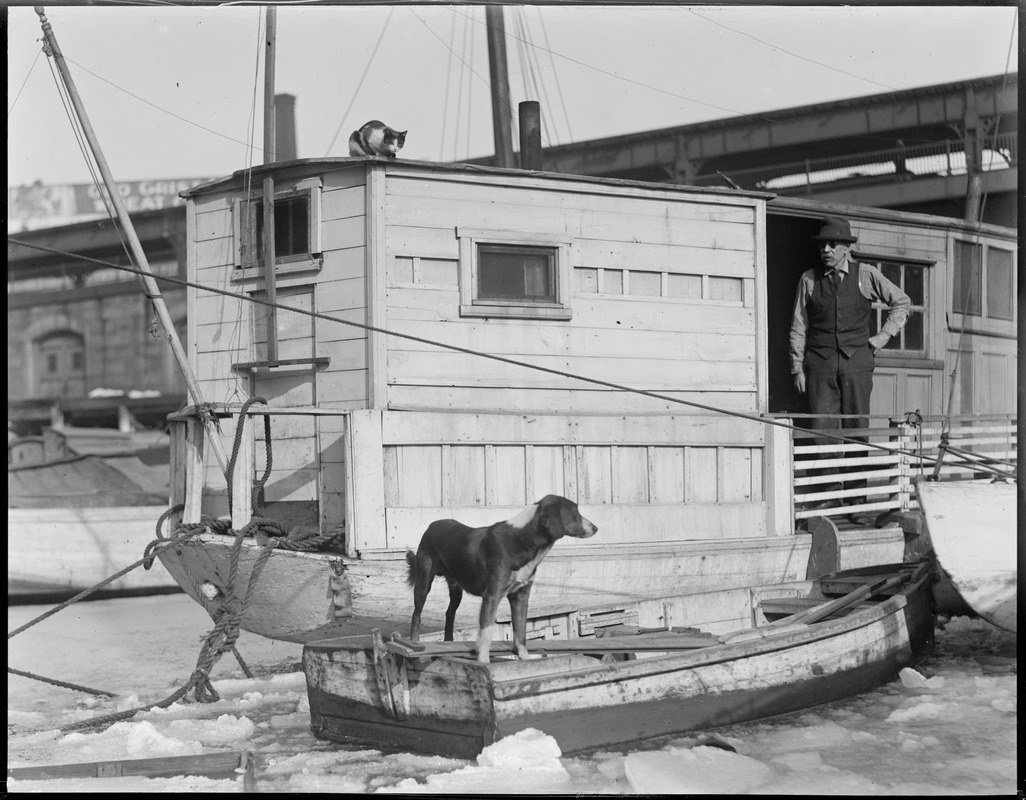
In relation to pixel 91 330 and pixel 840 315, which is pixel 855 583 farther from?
pixel 91 330

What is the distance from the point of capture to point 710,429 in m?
8.65

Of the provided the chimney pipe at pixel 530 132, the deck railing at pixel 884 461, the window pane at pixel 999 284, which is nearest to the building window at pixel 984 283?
the window pane at pixel 999 284

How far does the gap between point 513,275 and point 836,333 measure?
3328mm

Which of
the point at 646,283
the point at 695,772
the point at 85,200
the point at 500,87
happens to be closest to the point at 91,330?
the point at 85,200

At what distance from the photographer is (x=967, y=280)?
37.4ft

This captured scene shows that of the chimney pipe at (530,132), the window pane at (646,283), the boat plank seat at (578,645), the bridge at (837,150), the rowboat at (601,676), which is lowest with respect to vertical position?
the rowboat at (601,676)

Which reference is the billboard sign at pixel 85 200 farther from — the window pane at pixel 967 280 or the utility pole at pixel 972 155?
the window pane at pixel 967 280

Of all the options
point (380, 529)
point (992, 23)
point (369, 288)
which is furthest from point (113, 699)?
point (992, 23)

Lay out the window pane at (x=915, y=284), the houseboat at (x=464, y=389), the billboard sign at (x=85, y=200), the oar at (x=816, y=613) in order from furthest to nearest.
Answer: the billboard sign at (x=85, y=200) < the window pane at (x=915, y=284) < the houseboat at (x=464, y=389) < the oar at (x=816, y=613)

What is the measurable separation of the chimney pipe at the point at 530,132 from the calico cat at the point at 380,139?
5.60 ft

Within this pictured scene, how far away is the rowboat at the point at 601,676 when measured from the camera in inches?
236

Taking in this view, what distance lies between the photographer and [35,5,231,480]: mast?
24.3ft

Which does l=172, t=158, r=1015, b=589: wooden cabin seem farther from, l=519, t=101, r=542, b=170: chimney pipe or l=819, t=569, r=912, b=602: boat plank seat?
l=519, t=101, r=542, b=170: chimney pipe

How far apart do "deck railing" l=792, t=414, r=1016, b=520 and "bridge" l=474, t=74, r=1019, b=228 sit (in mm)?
10981
